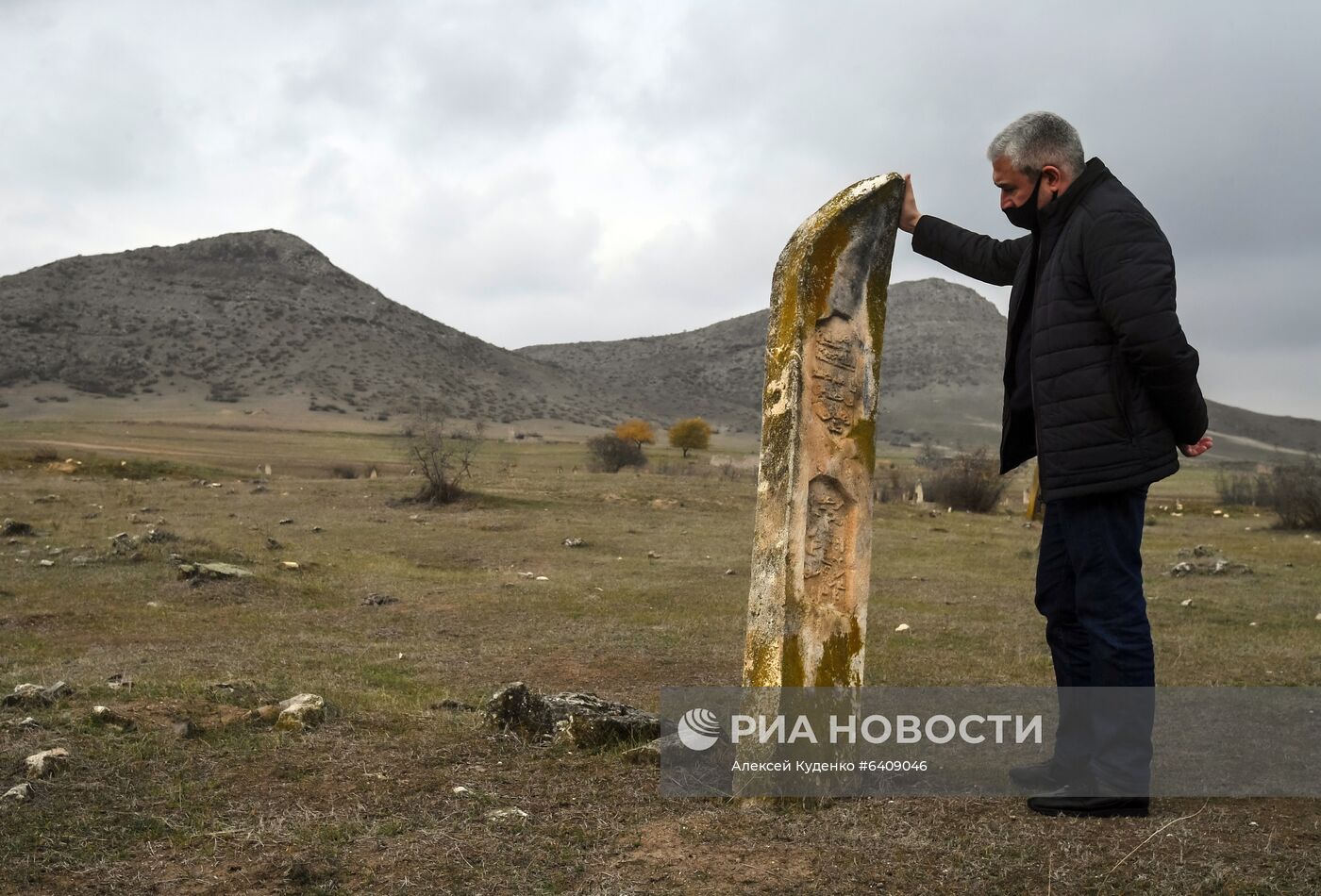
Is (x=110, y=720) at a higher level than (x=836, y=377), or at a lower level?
lower

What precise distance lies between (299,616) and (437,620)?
1.31 metres

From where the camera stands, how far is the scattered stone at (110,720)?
507 centimetres

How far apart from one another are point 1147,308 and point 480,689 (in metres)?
4.73

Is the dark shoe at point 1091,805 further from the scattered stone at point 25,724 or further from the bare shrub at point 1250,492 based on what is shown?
the bare shrub at point 1250,492

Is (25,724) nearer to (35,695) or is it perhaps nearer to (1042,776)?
(35,695)

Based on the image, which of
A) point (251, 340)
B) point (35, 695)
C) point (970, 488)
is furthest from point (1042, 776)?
point (251, 340)

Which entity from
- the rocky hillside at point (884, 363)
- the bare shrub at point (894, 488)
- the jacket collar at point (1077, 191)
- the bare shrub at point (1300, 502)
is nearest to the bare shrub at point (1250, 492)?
the bare shrub at point (1300, 502)

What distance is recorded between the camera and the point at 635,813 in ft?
13.1

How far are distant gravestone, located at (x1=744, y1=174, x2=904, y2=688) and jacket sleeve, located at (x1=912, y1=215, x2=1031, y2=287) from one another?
0.88ft

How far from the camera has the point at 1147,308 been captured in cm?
366

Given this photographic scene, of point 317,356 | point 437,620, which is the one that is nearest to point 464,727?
point 437,620

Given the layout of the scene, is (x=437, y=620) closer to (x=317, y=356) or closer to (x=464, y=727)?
(x=464, y=727)

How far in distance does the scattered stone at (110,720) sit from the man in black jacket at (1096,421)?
167 inches

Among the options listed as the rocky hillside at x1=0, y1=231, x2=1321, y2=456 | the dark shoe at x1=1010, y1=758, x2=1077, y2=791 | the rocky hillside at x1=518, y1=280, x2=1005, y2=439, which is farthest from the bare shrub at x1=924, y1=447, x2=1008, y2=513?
the rocky hillside at x1=518, y1=280, x2=1005, y2=439
